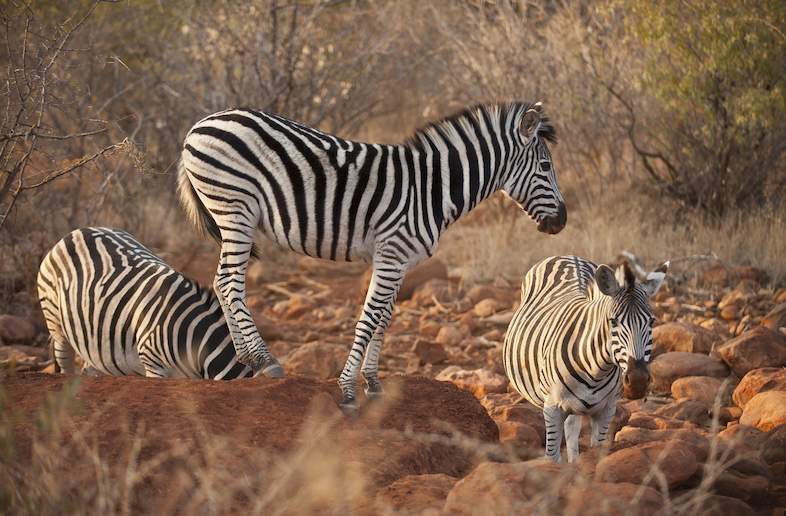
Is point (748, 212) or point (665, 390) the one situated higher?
point (748, 212)

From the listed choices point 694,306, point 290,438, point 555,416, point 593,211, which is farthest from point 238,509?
point 593,211

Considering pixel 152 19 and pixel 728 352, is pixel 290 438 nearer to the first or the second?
pixel 728 352

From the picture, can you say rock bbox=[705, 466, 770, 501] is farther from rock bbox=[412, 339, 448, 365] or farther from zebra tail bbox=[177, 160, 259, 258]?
rock bbox=[412, 339, 448, 365]

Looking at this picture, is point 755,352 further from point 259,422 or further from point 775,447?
point 259,422

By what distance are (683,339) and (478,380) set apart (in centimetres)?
190

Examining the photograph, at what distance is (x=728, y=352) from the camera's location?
799 cm

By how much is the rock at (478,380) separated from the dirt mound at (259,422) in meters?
1.77

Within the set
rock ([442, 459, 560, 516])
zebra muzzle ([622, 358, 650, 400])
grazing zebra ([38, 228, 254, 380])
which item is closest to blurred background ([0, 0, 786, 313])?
grazing zebra ([38, 228, 254, 380])

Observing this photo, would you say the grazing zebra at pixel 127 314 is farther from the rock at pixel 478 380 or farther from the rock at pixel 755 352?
the rock at pixel 755 352

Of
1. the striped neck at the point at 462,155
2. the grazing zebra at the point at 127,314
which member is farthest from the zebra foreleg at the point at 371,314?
the grazing zebra at the point at 127,314

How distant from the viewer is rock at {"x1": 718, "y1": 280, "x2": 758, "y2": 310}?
9.66 meters

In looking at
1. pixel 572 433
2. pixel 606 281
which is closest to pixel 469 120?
pixel 606 281

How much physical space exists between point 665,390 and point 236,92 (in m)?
6.54

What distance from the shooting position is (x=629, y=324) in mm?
5148
